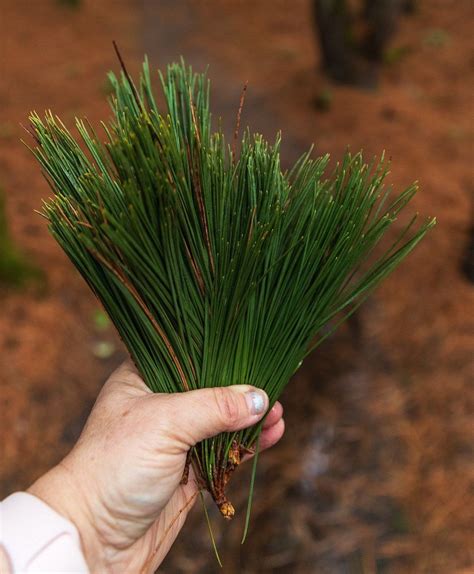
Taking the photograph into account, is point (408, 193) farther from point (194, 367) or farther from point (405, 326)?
point (405, 326)

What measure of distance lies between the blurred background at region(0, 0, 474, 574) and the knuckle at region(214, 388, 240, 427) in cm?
110

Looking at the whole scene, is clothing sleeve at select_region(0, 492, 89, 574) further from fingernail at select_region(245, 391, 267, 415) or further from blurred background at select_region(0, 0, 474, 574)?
blurred background at select_region(0, 0, 474, 574)

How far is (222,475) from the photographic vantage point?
3.81 feet

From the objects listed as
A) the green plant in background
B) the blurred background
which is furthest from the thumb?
the green plant in background

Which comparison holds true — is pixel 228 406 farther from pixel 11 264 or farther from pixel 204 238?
pixel 11 264

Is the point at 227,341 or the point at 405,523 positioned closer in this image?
the point at 227,341

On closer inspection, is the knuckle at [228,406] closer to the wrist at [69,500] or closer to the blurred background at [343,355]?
the wrist at [69,500]

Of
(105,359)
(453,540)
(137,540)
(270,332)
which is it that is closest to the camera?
(270,332)

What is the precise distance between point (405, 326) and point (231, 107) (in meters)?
2.47

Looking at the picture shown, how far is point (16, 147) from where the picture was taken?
3627 millimetres

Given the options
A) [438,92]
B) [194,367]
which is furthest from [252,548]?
[438,92]

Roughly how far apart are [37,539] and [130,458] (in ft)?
0.69

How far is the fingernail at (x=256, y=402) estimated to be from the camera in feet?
3.66

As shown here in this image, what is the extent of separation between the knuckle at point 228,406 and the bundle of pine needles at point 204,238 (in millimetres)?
54
